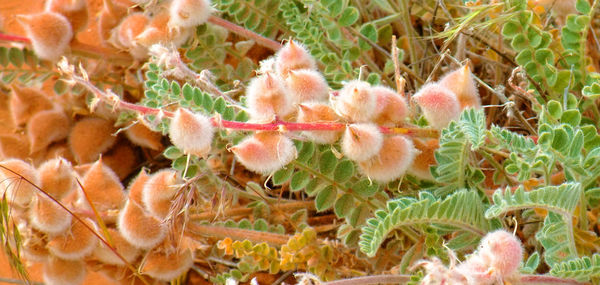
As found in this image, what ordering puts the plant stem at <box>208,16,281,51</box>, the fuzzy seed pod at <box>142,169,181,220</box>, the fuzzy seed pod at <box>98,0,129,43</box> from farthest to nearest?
the fuzzy seed pod at <box>98,0,129,43</box> → the plant stem at <box>208,16,281,51</box> → the fuzzy seed pod at <box>142,169,181,220</box>

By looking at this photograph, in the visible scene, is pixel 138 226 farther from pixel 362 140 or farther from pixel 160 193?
pixel 362 140

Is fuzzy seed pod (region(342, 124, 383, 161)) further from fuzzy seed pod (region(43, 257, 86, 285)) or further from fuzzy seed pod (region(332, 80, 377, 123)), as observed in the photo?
fuzzy seed pod (region(43, 257, 86, 285))

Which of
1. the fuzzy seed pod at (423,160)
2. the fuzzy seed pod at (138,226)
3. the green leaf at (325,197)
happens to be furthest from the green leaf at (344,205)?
the fuzzy seed pod at (138,226)

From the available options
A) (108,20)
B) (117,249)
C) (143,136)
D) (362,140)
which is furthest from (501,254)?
(108,20)

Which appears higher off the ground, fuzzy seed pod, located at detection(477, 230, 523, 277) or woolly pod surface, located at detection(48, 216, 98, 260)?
fuzzy seed pod, located at detection(477, 230, 523, 277)

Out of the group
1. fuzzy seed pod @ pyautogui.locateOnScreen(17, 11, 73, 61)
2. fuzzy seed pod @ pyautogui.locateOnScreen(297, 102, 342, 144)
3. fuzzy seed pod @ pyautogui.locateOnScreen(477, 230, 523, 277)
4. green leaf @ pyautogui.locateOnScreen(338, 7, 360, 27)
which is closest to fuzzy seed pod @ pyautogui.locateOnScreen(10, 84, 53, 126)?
fuzzy seed pod @ pyautogui.locateOnScreen(17, 11, 73, 61)
